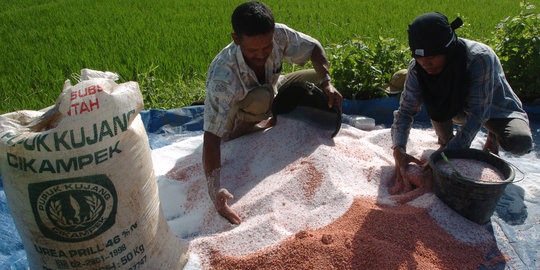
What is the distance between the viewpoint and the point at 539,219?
87.0 inches

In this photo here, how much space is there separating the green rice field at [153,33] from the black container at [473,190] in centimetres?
270

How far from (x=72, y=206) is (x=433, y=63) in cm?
188

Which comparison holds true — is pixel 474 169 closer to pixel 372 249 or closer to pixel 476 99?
pixel 476 99

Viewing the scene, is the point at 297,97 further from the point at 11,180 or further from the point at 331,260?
the point at 11,180

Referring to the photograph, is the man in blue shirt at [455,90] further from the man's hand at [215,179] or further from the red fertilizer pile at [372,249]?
the man's hand at [215,179]

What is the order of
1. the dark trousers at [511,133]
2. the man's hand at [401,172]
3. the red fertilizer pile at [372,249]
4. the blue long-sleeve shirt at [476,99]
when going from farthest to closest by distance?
the dark trousers at [511,133]
the man's hand at [401,172]
the blue long-sleeve shirt at [476,99]
the red fertilizer pile at [372,249]

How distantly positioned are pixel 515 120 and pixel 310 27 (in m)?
4.47

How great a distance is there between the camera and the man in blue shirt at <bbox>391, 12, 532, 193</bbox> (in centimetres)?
209

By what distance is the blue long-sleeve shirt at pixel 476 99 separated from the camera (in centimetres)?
223

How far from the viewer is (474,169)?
6.88 feet

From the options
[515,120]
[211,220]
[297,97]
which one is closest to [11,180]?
[211,220]

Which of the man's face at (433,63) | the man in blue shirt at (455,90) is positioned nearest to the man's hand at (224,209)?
the man in blue shirt at (455,90)

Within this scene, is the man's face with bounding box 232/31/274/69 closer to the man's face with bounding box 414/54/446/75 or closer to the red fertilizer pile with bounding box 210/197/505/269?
the man's face with bounding box 414/54/446/75

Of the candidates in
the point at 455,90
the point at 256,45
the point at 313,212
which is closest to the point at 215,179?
the point at 313,212
